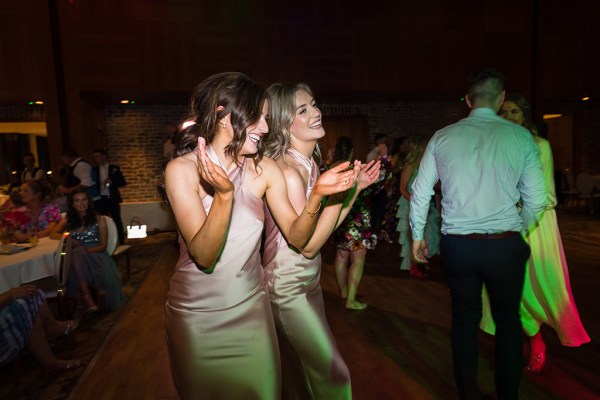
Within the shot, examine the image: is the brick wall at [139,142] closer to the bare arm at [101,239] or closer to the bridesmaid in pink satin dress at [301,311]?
the bare arm at [101,239]

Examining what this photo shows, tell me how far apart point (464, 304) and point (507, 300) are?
0.61 feet

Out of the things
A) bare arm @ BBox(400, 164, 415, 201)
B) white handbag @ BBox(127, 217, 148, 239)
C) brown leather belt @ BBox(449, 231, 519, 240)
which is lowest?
white handbag @ BBox(127, 217, 148, 239)

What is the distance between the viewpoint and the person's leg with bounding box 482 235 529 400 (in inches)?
76.5

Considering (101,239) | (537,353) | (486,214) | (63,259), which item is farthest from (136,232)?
(486,214)

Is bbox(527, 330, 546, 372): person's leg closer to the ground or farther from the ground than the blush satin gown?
closer to the ground

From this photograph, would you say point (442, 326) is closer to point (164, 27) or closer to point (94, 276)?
point (94, 276)

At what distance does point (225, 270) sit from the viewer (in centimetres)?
125

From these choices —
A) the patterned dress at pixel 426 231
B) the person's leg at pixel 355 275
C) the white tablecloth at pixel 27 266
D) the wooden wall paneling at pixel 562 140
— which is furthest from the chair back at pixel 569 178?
the white tablecloth at pixel 27 266

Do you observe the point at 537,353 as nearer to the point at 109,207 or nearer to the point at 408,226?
the point at 408,226

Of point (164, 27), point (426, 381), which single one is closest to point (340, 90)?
point (164, 27)

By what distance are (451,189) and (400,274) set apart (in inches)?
127

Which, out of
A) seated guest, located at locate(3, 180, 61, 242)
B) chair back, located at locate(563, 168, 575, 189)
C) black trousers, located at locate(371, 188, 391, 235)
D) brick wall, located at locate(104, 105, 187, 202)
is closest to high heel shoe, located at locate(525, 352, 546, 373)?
black trousers, located at locate(371, 188, 391, 235)

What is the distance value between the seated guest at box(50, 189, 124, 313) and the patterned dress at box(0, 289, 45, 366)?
4.19ft

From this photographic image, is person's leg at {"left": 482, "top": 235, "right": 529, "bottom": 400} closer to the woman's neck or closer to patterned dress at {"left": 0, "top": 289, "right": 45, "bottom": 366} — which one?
the woman's neck
